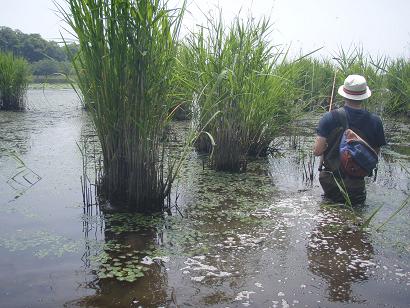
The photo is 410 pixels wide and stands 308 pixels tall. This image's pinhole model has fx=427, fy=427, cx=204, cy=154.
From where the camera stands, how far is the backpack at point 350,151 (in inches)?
133

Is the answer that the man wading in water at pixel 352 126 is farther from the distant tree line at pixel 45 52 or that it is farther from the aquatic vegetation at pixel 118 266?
the distant tree line at pixel 45 52

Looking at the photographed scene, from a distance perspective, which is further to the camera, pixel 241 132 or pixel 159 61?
Result: pixel 241 132

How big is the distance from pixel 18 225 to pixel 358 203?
2.71 meters

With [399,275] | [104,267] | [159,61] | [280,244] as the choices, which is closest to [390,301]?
[399,275]

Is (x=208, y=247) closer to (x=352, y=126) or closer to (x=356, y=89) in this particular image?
(x=352, y=126)

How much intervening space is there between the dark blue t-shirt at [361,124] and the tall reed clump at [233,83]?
2.78 ft

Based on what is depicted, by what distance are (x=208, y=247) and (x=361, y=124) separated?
173cm

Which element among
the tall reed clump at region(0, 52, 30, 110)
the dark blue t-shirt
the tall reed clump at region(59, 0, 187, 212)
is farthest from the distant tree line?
the dark blue t-shirt

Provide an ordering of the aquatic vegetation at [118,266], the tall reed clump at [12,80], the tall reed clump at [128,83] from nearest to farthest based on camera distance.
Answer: the aquatic vegetation at [118,266]
the tall reed clump at [128,83]
the tall reed clump at [12,80]

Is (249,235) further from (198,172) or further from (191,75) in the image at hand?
(191,75)

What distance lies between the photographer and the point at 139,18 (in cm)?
289

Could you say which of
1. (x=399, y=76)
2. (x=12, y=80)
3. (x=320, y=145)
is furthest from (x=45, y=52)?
(x=399, y=76)

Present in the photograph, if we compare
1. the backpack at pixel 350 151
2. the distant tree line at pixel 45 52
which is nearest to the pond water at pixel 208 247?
the backpack at pixel 350 151

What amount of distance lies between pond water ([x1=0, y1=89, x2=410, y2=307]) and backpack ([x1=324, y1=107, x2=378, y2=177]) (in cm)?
34
